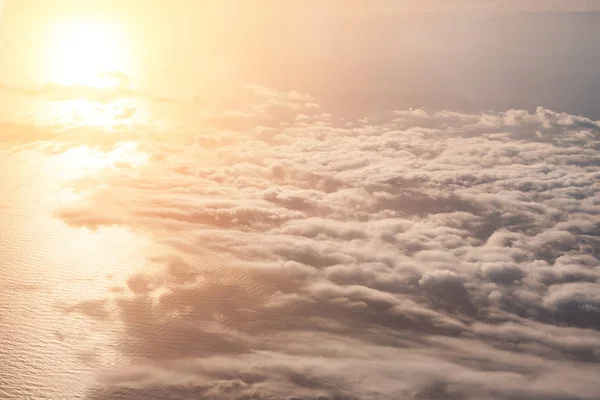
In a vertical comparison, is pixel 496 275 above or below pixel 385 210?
below

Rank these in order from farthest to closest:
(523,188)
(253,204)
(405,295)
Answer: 1. (523,188)
2. (253,204)
3. (405,295)

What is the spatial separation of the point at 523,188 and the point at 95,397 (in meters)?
81.8

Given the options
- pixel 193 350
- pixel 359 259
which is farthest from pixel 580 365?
pixel 193 350

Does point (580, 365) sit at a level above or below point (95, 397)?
above

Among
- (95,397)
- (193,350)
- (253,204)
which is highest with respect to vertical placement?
(253,204)

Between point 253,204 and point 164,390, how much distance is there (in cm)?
4583

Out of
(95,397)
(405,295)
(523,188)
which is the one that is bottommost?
(95,397)

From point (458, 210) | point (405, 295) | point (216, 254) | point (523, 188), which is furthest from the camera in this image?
point (523, 188)

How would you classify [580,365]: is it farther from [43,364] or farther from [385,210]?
[43,364]

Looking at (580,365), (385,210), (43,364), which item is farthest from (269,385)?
(385,210)

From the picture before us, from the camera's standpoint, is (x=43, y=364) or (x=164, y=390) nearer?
(x=164, y=390)

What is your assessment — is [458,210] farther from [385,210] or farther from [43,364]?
[43,364]

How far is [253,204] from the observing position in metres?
86.5

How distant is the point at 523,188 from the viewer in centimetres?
10025
